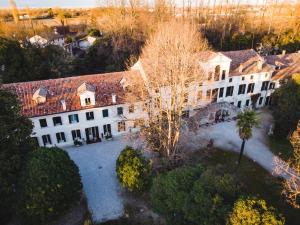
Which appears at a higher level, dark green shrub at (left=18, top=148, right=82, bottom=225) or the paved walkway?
dark green shrub at (left=18, top=148, right=82, bottom=225)

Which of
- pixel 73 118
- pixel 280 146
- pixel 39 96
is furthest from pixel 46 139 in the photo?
pixel 280 146

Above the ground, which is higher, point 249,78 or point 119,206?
point 249,78

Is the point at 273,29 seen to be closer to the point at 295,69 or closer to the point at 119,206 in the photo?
the point at 295,69

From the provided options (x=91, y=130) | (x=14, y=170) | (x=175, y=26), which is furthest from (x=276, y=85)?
(x=14, y=170)

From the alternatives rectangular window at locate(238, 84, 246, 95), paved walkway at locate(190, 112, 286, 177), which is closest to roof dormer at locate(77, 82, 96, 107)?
paved walkway at locate(190, 112, 286, 177)

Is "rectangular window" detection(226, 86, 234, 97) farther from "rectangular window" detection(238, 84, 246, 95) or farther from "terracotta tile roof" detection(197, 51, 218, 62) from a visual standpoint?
"terracotta tile roof" detection(197, 51, 218, 62)

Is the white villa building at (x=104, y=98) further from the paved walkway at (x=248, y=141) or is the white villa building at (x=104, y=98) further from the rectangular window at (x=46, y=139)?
the paved walkway at (x=248, y=141)
